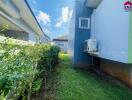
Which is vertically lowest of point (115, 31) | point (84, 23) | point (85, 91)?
point (85, 91)

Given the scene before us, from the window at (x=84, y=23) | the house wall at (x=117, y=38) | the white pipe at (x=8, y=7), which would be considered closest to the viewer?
the house wall at (x=117, y=38)

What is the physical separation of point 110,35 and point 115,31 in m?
0.70

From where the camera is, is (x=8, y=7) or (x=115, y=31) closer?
(x=115, y=31)

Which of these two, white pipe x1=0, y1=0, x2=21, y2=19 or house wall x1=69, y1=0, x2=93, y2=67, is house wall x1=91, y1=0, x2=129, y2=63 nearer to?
white pipe x1=0, y1=0, x2=21, y2=19

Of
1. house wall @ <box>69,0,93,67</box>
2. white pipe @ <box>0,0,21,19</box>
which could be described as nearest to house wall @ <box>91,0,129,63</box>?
white pipe @ <box>0,0,21,19</box>

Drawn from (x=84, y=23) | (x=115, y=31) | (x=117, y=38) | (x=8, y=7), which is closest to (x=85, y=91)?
(x=117, y=38)

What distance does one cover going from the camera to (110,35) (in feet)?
27.6

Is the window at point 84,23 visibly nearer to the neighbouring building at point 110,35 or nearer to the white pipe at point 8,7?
the neighbouring building at point 110,35

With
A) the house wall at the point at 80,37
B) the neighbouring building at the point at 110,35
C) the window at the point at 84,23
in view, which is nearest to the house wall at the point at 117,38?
the neighbouring building at the point at 110,35

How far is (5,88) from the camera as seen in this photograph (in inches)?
86.7

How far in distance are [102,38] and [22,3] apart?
4.03 metres

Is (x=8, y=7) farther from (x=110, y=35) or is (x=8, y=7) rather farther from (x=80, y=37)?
(x=80, y=37)

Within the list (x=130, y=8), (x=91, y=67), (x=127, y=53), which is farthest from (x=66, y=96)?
(x=91, y=67)

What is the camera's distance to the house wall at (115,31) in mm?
6789
